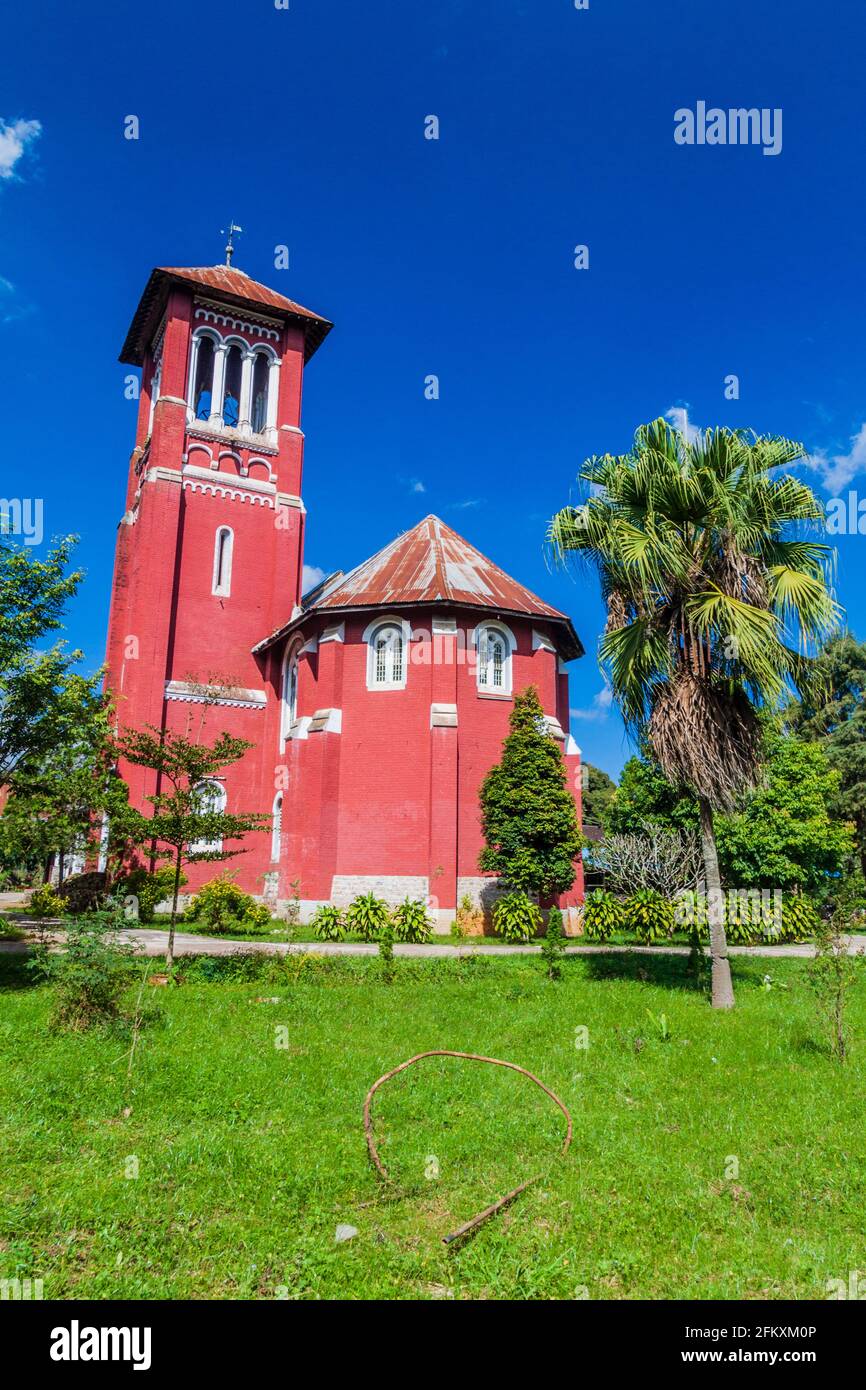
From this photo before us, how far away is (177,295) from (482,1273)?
99.0 ft

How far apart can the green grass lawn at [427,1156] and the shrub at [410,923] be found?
8689mm

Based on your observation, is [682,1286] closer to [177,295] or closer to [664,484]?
[664,484]

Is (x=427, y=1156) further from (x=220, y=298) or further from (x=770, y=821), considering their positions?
(x=220, y=298)

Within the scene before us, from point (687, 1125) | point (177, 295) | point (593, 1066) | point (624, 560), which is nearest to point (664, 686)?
point (624, 560)

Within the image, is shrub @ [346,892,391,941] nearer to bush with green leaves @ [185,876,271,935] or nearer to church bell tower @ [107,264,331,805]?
bush with green leaves @ [185,876,271,935]

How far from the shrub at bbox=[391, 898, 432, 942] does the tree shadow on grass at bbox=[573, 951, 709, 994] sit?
4748mm

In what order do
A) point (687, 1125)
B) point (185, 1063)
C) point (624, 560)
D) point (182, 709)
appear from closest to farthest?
point (687, 1125) → point (185, 1063) → point (624, 560) → point (182, 709)

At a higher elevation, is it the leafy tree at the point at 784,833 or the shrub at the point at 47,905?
the leafy tree at the point at 784,833

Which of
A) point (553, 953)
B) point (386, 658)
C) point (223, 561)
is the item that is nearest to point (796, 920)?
point (553, 953)

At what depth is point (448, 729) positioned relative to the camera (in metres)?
21.8

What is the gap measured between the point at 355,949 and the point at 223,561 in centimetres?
1585

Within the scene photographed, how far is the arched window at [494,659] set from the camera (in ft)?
76.7

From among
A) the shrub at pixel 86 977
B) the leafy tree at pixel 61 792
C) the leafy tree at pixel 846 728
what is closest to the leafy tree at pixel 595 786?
the leafy tree at pixel 846 728

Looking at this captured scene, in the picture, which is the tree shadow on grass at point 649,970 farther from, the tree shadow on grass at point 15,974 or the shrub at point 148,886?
the shrub at point 148,886
